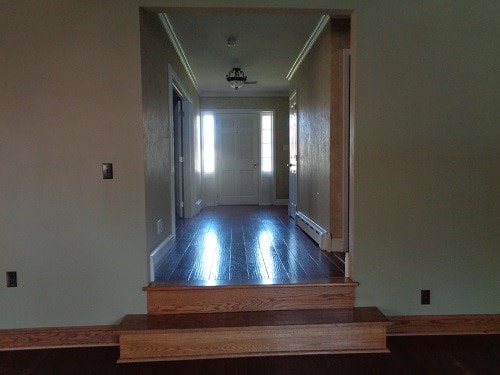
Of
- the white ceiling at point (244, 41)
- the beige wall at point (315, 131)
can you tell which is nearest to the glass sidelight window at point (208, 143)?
the white ceiling at point (244, 41)

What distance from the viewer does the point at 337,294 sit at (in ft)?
8.05

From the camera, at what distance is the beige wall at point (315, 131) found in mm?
3477

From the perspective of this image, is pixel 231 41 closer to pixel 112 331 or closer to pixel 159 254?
pixel 159 254

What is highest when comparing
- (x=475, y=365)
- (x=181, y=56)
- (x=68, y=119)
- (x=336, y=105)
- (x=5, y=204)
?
(x=181, y=56)

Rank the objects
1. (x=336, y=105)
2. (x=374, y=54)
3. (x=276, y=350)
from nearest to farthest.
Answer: (x=276, y=350) → (x=374, y=54) → (x=336, y=105)

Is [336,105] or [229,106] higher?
[229,106]

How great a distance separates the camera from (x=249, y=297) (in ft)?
7.93

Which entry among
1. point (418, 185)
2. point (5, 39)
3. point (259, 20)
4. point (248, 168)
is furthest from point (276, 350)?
point (248, 168)

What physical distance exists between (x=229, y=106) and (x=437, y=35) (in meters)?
5.15

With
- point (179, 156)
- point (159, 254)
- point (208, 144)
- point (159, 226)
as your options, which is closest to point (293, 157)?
point (179, 156)

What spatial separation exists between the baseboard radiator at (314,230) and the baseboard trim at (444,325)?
3.49ft

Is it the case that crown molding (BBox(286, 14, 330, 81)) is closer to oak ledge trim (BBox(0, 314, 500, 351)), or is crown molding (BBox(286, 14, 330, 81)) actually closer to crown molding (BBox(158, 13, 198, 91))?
crown molding (BBox(158, 13, 198, 91))

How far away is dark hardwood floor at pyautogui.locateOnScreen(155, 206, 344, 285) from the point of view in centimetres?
258

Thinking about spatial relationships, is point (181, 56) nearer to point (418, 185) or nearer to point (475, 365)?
point (418, 185)
